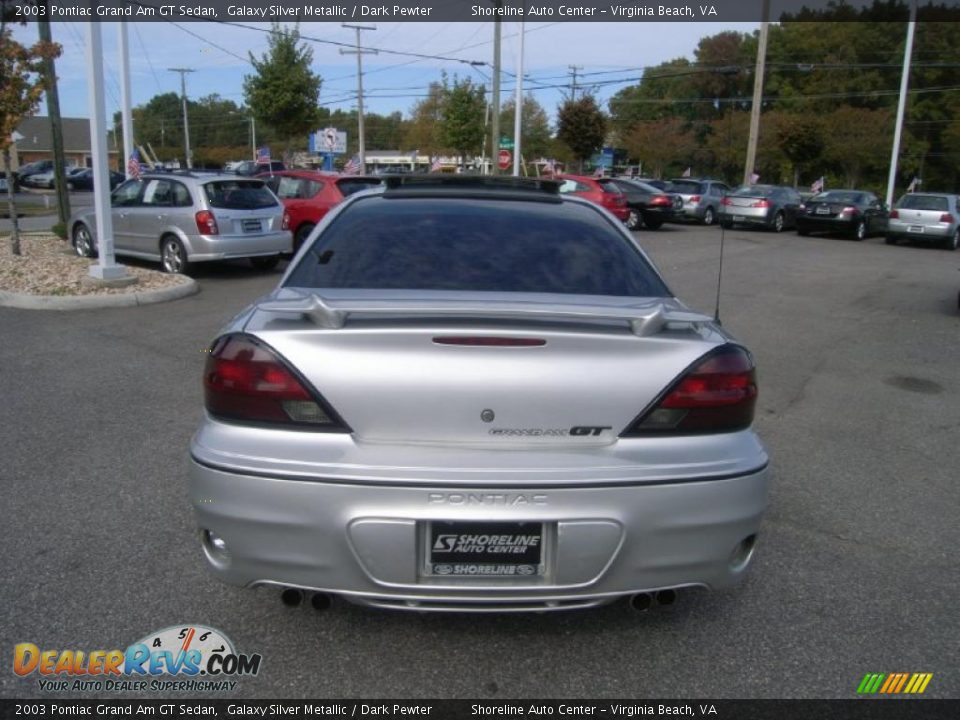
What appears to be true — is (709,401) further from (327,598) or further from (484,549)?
(327,598)

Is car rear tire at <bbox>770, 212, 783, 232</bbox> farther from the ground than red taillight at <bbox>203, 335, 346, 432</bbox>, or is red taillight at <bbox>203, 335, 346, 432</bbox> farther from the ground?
red taillight at <bbox>203, 335, 346, 432</bbox>

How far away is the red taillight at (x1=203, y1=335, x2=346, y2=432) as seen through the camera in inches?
96.7

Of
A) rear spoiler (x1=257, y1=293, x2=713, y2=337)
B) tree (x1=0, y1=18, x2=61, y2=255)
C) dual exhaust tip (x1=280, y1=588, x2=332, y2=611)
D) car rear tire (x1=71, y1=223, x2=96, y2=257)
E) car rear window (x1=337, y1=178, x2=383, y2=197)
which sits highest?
tree (x1=0, y1=18, x2=61, y2=255)

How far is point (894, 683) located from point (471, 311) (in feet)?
6.43

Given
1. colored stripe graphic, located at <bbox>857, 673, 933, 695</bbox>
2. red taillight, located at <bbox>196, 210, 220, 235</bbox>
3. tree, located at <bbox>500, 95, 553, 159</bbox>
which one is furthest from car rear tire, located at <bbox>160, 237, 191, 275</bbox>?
tree, located at <bbox>500, 95, 553, 159</bbox>

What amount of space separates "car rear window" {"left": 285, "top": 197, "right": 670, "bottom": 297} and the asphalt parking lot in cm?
129

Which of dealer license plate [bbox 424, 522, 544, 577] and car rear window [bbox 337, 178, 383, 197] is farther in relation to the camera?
car rear window [bbox 337, 178, 383, 197]

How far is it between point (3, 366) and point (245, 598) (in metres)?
4.98

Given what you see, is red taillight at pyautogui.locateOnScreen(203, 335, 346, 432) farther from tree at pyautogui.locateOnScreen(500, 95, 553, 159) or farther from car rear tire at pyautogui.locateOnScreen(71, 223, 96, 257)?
tree at pyautogui.locateOnScreen(500, 95, 553, 159)

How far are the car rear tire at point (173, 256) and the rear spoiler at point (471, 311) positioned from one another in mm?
10358

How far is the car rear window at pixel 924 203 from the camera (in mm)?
22491

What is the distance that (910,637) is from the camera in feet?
9.73

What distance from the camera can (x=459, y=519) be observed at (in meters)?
2.35

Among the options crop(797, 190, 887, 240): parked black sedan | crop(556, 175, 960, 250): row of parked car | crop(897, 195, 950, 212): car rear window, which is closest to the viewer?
crop(556, 175, 960, 250): row of parked car
